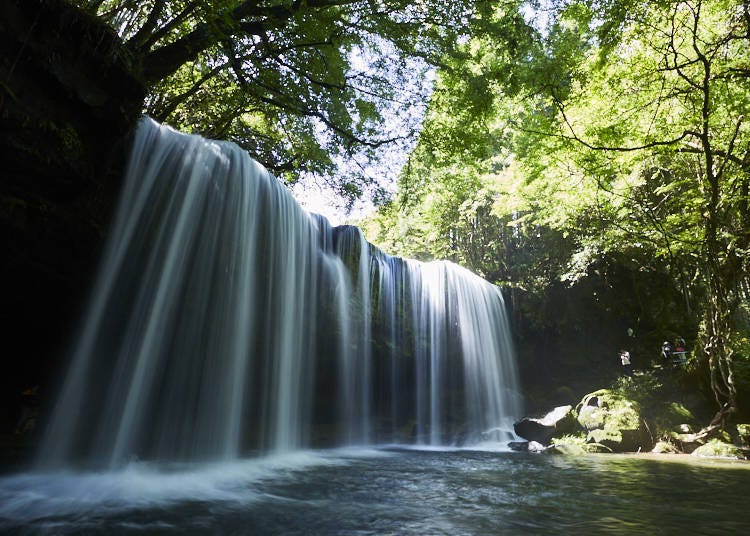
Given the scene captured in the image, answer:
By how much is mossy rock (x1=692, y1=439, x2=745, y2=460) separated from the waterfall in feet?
17.9

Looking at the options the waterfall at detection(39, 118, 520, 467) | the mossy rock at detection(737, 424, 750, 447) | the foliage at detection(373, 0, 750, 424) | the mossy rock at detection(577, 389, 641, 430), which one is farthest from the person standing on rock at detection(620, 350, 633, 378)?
the waterfall at detection(39, 118, 520, 467)

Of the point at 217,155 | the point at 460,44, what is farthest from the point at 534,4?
the point at 217,155

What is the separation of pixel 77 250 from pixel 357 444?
8385mm

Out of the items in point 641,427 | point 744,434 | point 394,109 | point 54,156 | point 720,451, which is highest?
point 394,109

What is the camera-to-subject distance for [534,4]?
755cm

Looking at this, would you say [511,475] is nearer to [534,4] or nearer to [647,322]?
[534,4]

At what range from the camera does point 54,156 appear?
16.0ft

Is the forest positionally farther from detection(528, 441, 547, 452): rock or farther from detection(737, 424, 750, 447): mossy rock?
detection(528, 441, 547, 452): rock

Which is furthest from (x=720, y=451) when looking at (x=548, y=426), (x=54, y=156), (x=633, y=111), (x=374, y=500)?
(x=54, y=156)

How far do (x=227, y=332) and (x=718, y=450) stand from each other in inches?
420

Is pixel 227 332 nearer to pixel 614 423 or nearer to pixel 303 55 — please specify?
pixel 303 55

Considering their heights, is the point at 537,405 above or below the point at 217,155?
below

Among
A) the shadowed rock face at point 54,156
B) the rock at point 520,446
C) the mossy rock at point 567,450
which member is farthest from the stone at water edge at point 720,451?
the shadowed rock face at point 54,156

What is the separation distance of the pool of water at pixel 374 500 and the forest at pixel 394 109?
3.44m
